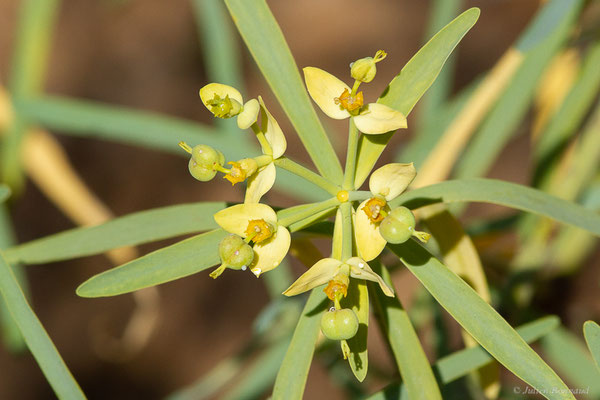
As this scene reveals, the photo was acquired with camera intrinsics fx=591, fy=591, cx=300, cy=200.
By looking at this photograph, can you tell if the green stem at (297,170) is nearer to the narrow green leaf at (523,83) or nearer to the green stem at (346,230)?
the green stem at (346,230)

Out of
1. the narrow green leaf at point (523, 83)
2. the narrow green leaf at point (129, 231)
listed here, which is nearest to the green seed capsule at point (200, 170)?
the narrow green leaf at point (129, 231)

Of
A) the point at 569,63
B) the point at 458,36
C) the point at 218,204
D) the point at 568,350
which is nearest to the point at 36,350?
the point at 218,204

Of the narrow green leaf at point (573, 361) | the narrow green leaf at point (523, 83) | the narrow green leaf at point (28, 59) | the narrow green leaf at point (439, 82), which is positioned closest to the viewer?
the narrow green leaf at point (523, 83)

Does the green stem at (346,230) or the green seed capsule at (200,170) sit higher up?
the green seed capsule at (200,170)

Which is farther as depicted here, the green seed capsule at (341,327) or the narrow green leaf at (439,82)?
the narrow green leaf at (439,82)

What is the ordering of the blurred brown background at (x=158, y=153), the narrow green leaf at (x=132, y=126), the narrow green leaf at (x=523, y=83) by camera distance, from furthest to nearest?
the blurred brown background at (x=158, y=153) < the narrow green leaf at (x=132, y=126) < the narrow green leaf at (x=523, y=83)

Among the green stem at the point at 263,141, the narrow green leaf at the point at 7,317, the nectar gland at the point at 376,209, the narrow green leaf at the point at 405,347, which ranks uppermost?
the narrow green leaf at the point at 7,317
